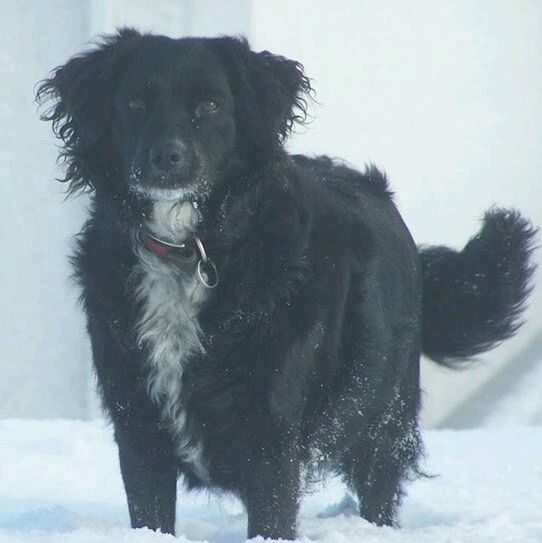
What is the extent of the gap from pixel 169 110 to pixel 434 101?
13.8ft

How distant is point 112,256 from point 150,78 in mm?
549

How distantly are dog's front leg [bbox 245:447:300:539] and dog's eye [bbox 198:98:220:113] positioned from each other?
3.43ft

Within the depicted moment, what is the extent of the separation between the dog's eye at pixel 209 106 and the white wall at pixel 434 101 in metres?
3.18

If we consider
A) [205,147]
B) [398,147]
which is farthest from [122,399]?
[398,147]

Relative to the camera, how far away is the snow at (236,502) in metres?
4.05

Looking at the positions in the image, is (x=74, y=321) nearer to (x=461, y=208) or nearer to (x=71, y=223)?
(x=71, y=223)

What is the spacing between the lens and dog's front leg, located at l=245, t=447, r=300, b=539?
3.89m

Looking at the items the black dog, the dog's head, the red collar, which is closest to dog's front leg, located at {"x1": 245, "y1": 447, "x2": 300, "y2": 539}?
the black dog

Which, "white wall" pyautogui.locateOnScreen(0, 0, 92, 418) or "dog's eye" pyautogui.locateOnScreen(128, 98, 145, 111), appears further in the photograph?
"white wall" pyautogui.locateOnScreen(0, 0, 92, 418)

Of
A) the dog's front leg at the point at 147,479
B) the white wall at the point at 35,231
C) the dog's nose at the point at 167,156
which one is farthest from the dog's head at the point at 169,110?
the white wall at the point at 35,231

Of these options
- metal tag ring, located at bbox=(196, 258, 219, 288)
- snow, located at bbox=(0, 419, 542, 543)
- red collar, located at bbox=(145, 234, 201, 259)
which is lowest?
snow, located at bbox=(0, 419, 542, 543)

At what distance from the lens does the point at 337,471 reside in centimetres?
478

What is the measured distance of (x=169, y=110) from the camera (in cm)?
392

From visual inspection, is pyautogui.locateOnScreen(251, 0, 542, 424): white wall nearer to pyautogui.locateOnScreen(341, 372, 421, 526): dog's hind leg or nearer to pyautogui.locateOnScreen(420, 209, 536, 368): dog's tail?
pyautogui.locateOnScreen(420, 209, 536, 368): dog's tail
